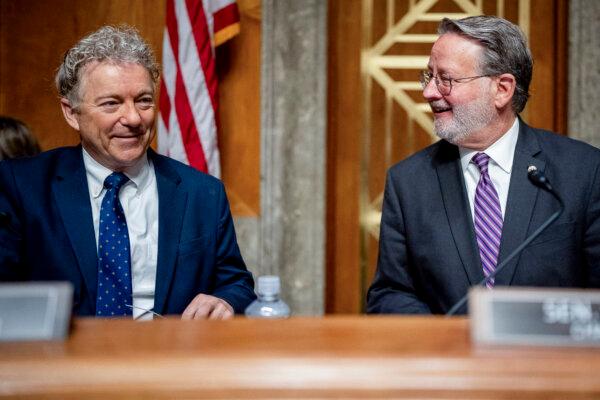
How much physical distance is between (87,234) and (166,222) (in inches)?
9.1

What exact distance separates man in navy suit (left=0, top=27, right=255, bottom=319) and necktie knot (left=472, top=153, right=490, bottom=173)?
80cm

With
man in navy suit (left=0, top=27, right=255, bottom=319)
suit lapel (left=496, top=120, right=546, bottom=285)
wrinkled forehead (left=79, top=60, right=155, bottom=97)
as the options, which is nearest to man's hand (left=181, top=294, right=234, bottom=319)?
man in navy suit (left=0, top=27, right=255, bottom=319)

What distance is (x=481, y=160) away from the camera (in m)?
2.20

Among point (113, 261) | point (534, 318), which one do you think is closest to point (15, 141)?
point (113, 261)

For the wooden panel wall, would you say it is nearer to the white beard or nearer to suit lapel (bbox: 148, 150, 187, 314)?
suit lapel (bbox: 148, 150, 187, 314)

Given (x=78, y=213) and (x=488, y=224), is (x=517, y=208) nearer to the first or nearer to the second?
(x=488, y=224)

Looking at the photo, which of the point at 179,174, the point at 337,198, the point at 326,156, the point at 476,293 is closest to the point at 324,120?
the point at 326,156

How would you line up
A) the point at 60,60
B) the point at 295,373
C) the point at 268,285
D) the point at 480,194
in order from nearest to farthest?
the point at 295,373 < the point at 268,285 < the point at 480,194 < the point at 60,60

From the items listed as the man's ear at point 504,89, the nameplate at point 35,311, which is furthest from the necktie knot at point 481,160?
the nameplate at point 35,311

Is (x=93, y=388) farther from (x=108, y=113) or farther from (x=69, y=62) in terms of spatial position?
(x=69, y=62)

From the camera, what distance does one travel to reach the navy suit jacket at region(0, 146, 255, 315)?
203 cm

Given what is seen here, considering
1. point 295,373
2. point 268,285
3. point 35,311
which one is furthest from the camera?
point 268,285

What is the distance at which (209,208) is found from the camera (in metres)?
2.25

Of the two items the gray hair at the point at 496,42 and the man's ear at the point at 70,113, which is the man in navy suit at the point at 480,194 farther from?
the man's ear at the point at 70,113
